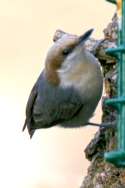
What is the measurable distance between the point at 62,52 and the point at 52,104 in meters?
→ 0.42

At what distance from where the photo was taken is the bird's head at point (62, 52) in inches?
209

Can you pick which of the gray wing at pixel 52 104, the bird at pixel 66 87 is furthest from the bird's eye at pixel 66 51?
the gray wing at pixel 52 104

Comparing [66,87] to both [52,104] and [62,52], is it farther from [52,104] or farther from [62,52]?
[62,52]

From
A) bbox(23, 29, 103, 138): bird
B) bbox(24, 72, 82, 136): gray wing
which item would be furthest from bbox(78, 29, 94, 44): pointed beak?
bbox(24, 72, 82, 136): gray wing

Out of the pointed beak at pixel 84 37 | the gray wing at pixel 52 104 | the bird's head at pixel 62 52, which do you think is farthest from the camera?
the gray wing at pixel 52 104

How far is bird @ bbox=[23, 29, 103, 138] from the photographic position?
5398 mm

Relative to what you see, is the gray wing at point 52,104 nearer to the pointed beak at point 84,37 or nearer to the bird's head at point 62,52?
the bird's head at point 62,52

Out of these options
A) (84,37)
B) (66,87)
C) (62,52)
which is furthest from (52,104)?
(84,37)

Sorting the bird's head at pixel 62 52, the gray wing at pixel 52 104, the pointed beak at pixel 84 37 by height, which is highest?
the pointed beak at pixel 84 37

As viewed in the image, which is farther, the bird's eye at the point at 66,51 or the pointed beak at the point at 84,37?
the bird's eye at the point at 66,51

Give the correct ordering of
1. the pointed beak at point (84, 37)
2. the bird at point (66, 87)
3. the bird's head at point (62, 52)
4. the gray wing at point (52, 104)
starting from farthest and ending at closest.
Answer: the gray wing at point (52, 104) → the bird at point (66, 87) → the bird's head at point (62, 52) → the pointed beak at point (84, 37)

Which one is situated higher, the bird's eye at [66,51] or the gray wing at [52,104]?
the bird's eye at [66,51]

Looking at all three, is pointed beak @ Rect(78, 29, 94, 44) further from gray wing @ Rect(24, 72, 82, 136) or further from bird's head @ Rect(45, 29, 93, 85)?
gray wing @ Rect(24, 72, 82, 136)

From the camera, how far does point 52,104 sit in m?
5.70
